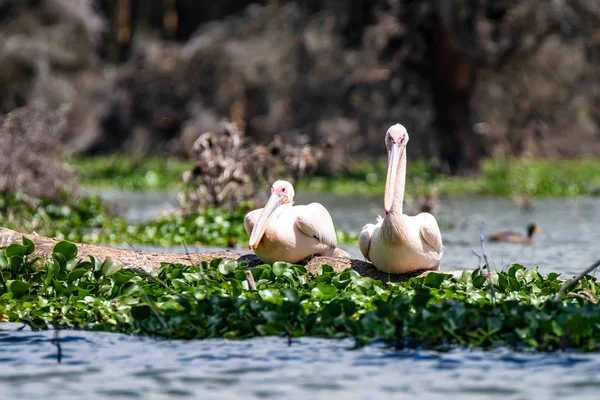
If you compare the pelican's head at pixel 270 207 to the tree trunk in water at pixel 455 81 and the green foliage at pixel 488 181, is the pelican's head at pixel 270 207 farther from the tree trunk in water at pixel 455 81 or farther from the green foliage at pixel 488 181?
the tree trunk in water at pixel 455 81

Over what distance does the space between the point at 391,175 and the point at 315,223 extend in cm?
86

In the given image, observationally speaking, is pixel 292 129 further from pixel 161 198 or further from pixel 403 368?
pixel 403 368

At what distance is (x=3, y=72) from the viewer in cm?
3584

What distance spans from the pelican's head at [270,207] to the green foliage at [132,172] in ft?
55.1

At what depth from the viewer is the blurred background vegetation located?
2584 cm

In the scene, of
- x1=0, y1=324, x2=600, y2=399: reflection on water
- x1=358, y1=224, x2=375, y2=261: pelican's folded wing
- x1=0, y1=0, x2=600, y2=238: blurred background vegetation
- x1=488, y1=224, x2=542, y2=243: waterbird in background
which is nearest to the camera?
x1=0, y1=324, x2=600, y2=399: reflection on water

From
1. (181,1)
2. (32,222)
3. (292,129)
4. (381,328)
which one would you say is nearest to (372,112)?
(292,129)

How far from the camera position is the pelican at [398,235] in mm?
8914

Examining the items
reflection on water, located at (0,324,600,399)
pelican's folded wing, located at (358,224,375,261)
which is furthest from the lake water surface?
pelican's folded wing, located at (358,224,375,261)

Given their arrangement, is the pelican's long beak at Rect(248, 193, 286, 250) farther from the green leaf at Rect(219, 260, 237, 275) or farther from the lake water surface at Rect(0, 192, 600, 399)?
the lake water surface at Rect(0, 192, 600, 399)

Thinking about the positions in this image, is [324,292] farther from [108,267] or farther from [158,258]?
[158,258]

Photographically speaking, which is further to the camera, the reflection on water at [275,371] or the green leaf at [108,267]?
the green leaf at [108,267]

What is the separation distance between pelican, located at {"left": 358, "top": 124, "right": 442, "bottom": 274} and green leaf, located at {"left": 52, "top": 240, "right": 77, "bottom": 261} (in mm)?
2420

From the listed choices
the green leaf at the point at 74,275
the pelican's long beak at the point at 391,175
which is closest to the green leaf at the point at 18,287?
the green leaf at the point at 74,275
